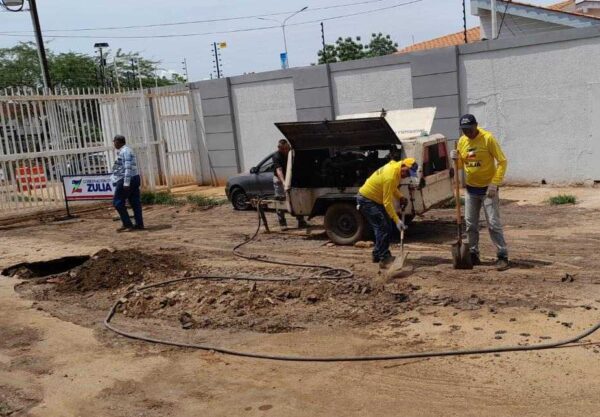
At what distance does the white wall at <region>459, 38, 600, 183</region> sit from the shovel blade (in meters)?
7.59

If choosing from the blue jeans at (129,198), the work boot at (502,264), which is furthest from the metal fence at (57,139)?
the work boot at (502,264)

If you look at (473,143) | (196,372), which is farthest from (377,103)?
(196,372)

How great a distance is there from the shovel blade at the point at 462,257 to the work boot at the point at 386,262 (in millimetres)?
787

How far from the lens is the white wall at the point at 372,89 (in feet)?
54.0

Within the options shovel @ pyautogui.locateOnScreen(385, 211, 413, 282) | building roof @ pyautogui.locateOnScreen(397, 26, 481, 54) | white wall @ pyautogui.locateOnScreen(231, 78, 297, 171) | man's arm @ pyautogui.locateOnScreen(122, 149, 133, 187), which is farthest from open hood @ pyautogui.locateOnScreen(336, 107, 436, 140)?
building roof @ pyautogui.locateOnScreen(397, 26, 481, 54)

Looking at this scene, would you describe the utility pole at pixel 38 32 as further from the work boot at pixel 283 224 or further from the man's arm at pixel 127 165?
the work boot at pixel 283 224

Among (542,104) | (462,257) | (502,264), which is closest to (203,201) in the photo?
(542,104)

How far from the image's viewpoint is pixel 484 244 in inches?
376

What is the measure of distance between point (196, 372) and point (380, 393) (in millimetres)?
1620

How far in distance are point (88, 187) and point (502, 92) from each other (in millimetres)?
9786

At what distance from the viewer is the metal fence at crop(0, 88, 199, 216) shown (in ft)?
49.4

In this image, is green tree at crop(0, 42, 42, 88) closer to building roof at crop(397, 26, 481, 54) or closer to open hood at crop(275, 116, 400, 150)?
building roof at crop(397, 26, 481, 54)

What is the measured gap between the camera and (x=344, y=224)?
34.1 ft

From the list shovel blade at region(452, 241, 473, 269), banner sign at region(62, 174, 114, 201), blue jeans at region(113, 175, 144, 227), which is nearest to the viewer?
shovel blade at region(452, 241, 473, 269)
